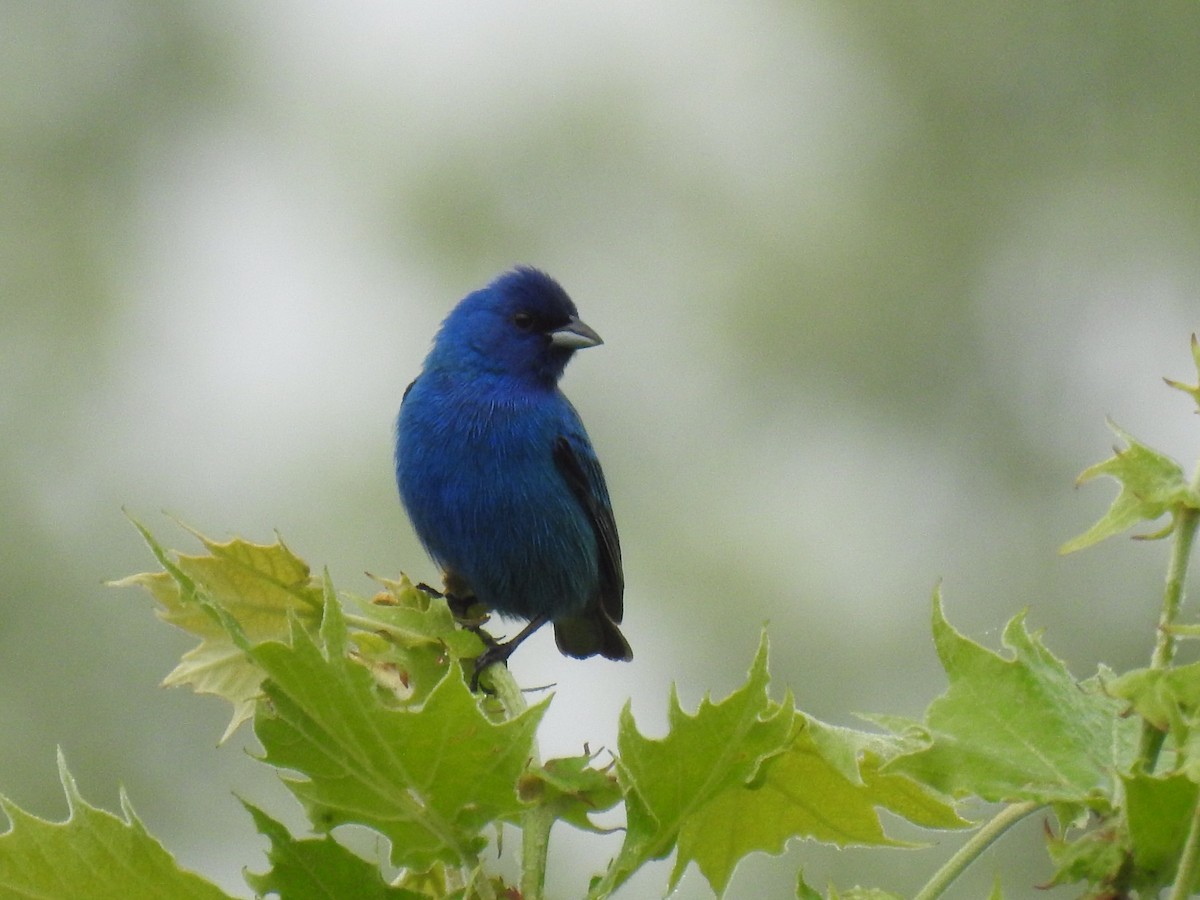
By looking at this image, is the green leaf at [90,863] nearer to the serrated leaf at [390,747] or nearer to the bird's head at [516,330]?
the serrated leaf at [390,747]

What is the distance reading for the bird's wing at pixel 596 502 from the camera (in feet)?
15.1

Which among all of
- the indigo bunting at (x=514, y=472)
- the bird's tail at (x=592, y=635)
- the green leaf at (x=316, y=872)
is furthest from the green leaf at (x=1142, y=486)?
the bird's tail at (x=592, y=635)

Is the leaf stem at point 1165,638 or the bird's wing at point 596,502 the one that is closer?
the leaf stem at point 1165,638

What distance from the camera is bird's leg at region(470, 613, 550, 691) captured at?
1.47 m

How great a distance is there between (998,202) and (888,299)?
6.44 feet

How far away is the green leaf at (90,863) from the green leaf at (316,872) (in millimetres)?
44

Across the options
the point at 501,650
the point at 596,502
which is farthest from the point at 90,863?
the point at 596,502

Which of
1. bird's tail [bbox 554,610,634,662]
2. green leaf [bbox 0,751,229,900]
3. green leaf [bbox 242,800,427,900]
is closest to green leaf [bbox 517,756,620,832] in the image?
green leaf [bbox 242,800,427,900]

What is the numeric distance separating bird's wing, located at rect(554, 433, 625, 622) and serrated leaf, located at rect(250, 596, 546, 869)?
133 inches

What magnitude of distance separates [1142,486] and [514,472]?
3267mm

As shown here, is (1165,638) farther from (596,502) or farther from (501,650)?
(596,502)

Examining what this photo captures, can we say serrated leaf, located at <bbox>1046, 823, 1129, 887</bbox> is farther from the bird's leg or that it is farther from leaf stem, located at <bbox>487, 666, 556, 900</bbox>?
the bird's leg

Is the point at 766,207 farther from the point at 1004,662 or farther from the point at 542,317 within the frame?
the point at 1004,662

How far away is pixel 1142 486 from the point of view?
114 centimetres
